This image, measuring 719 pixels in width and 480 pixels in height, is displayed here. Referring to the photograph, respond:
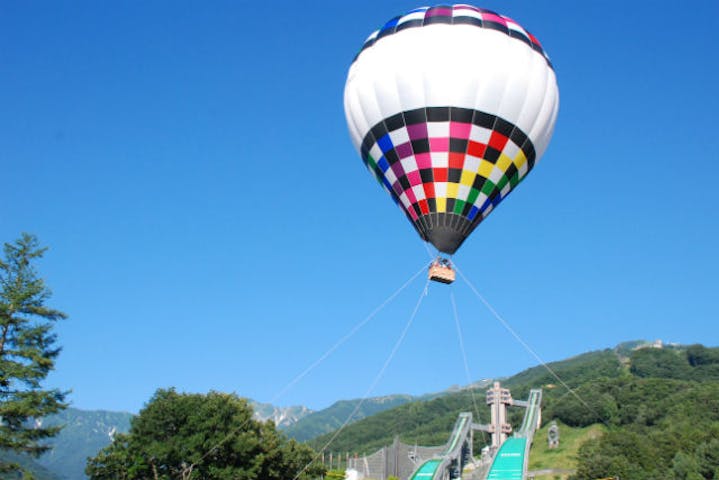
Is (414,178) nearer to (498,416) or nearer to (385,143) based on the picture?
(385,143)

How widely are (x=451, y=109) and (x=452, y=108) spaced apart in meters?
0.05

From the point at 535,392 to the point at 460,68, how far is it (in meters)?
68.8

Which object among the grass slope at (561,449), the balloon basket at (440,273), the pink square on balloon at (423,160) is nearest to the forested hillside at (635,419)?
the grass slope at (561,449)

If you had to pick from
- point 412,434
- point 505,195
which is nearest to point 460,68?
point 505,195

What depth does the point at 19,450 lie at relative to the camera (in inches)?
1027

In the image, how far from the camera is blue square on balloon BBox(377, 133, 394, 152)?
2614 cm

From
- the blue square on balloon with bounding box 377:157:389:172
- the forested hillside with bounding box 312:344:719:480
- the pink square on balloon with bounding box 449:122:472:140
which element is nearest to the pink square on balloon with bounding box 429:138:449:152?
the pink square on balloon with bounding box 449:122:472:140

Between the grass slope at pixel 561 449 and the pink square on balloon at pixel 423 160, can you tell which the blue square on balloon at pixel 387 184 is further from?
the grass slope at pixel 561 449

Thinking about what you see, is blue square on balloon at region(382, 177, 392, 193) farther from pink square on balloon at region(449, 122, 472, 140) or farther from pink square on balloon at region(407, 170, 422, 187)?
pink square on balloon at region(449, 122, 472, 140)

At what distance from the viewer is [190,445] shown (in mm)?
35125

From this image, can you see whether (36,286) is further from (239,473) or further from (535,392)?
(535,392)

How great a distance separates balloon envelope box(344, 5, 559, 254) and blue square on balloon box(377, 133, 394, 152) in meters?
0.05

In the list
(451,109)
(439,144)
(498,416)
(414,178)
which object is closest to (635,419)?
(498,416)

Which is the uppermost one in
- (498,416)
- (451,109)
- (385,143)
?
(498,416)
